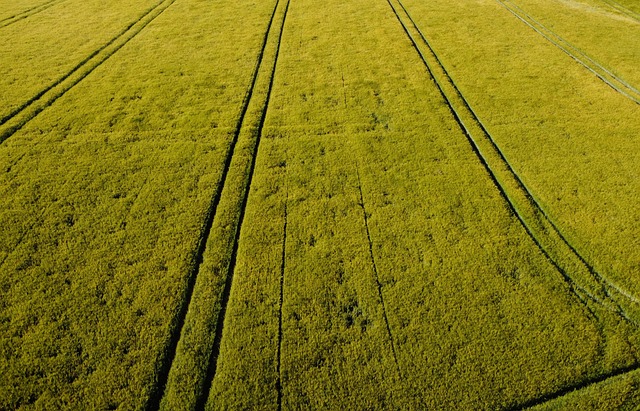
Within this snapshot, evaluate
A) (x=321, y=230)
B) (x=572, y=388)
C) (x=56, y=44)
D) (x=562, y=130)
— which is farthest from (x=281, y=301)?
(x=56, y=44)

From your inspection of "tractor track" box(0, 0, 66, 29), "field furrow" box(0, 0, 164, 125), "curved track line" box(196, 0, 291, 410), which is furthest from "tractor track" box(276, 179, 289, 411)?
"tractor track" box(0, 0, 66, 29)

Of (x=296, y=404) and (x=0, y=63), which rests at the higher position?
(x=0, y=63)

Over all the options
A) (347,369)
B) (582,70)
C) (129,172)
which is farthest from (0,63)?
(582,70)

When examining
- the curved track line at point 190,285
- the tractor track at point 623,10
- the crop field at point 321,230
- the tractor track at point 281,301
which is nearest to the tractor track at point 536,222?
the crop field at point 321,230

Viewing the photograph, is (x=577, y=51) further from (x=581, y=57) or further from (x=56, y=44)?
(x=56, y=44)

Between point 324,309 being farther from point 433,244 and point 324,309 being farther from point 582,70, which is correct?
point 582,70

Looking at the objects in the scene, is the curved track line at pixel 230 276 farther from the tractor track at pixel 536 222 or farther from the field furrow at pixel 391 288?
the tractor track at pixel 536 222
